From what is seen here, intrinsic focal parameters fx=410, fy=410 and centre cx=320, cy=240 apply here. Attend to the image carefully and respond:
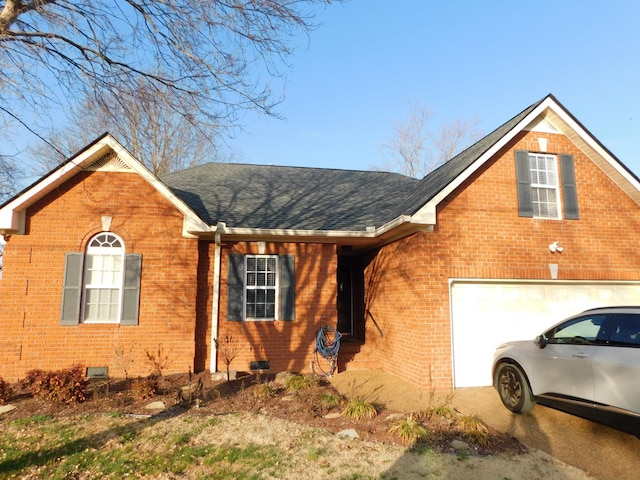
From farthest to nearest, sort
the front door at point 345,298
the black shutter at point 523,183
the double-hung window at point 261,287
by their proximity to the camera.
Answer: the front door at point 345,298
the double-hung window at point 261,287
the black shutter at point 523,183

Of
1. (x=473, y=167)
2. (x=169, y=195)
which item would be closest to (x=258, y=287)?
(x=169, y=195)

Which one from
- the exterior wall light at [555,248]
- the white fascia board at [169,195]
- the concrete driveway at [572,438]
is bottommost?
the concrete driveway at [572,438]

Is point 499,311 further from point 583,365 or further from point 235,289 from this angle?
point 235,289

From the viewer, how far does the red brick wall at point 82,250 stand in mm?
8828

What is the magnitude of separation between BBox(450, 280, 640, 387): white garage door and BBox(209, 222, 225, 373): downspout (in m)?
5.29

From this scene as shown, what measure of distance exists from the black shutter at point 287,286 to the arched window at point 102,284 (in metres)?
3.25

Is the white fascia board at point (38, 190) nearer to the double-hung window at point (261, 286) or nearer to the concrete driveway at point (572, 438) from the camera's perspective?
the double-hung window at point (261, 286)

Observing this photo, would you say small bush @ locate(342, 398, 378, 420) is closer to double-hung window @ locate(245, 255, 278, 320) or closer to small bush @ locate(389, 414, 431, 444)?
small bush @ locate(389, 414, 431, 444)

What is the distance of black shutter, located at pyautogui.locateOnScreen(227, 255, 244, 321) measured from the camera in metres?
9.80

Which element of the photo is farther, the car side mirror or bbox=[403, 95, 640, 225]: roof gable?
bbox=[403, 95, 640, 225]: roof gable

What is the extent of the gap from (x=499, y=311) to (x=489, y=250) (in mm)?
1316

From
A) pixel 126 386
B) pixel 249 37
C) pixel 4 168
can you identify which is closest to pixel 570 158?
pixel 249 37

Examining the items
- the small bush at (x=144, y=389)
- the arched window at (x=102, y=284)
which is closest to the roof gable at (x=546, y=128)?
the small bush at (x=144, y=389)

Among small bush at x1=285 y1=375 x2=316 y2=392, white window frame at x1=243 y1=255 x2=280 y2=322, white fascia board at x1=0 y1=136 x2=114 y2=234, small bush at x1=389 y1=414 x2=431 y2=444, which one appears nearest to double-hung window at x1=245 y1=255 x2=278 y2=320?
white window frame at x1=243 y1=255 x2=280 y2=322
